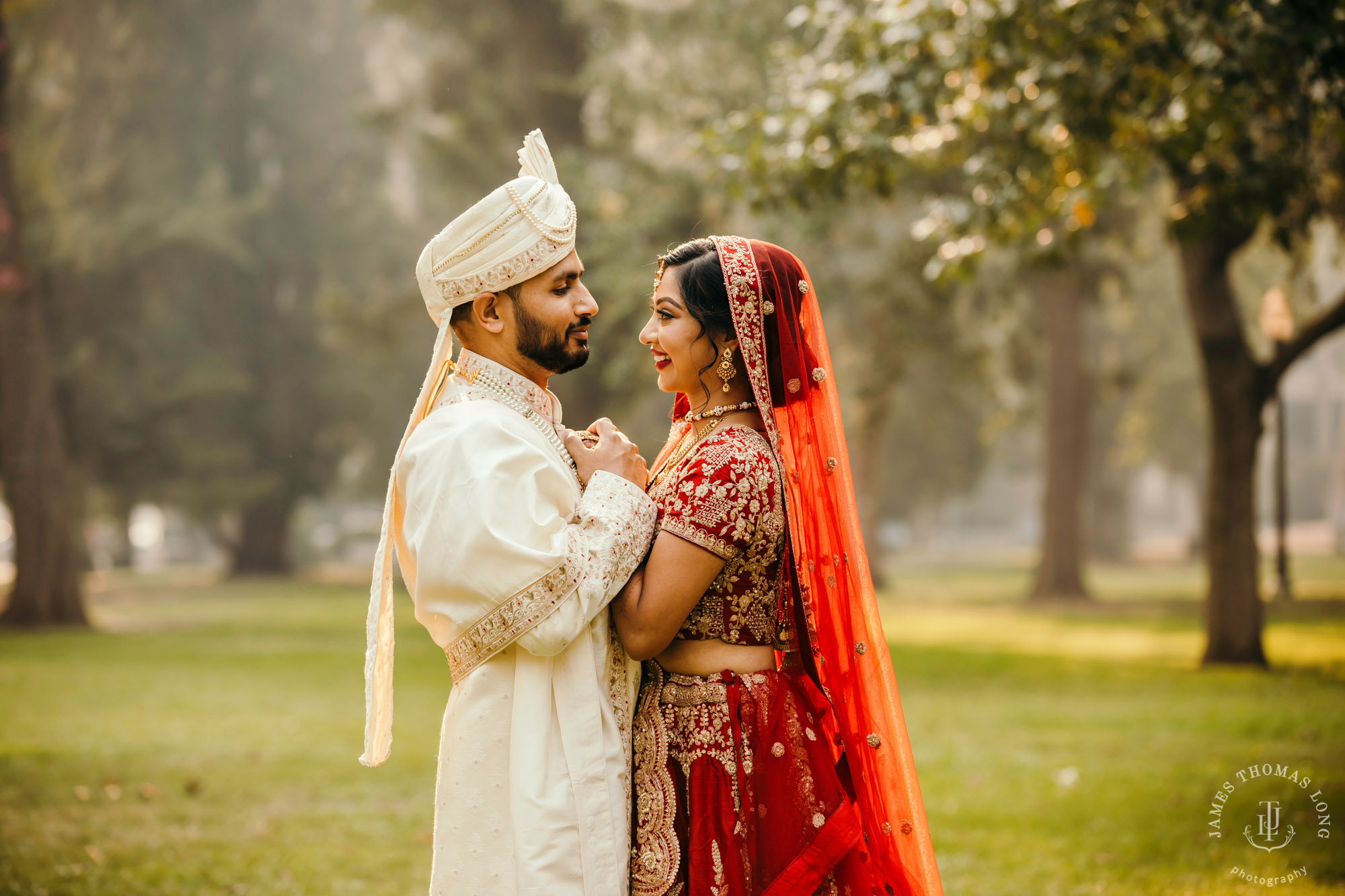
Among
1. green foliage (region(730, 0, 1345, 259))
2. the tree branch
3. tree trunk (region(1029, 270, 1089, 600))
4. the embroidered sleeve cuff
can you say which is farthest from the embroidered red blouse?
tree trunk (region(1029, 270, 1089, 600))

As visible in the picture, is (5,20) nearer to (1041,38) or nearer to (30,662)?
(30,662)

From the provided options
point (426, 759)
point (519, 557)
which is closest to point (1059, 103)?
point (519, 557)

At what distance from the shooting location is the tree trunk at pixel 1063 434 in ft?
65.5

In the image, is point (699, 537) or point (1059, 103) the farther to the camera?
point (1059, 103)

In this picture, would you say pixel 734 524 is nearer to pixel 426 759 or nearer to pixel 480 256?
pixel 480 256

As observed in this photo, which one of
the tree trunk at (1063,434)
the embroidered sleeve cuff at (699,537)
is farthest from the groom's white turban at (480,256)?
the tree trunk at (1063,434)

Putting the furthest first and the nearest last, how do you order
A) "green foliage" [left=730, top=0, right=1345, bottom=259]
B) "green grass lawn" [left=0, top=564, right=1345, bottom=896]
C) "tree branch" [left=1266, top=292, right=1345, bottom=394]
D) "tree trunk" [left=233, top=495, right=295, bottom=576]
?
"tree trunk" [left=233, top=495, right=295, bottom=576] → "tree branch" [left=1266, top=292, right=1345, bottom=394] → "green grass lawn" [left=0, top=564, right=1345, bottom=896] → "green foliage" [left=730, top=0, right=1345, bottom=259]

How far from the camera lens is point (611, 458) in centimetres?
288

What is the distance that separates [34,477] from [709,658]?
17.2m

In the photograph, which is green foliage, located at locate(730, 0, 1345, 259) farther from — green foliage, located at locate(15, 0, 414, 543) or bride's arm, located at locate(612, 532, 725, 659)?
green foliage, located at locate(15, 0, 414, 543)

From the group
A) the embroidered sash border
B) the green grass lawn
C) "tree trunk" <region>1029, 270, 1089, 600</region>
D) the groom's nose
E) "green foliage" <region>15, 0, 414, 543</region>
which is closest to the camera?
the embroidered sash border

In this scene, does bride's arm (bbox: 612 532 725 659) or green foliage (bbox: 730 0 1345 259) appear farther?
green foliage (bbox: 730 0 1345 259)

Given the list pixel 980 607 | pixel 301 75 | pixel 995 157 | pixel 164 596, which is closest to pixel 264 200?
pixel 301 75

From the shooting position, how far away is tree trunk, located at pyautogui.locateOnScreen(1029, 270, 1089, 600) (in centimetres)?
1995
